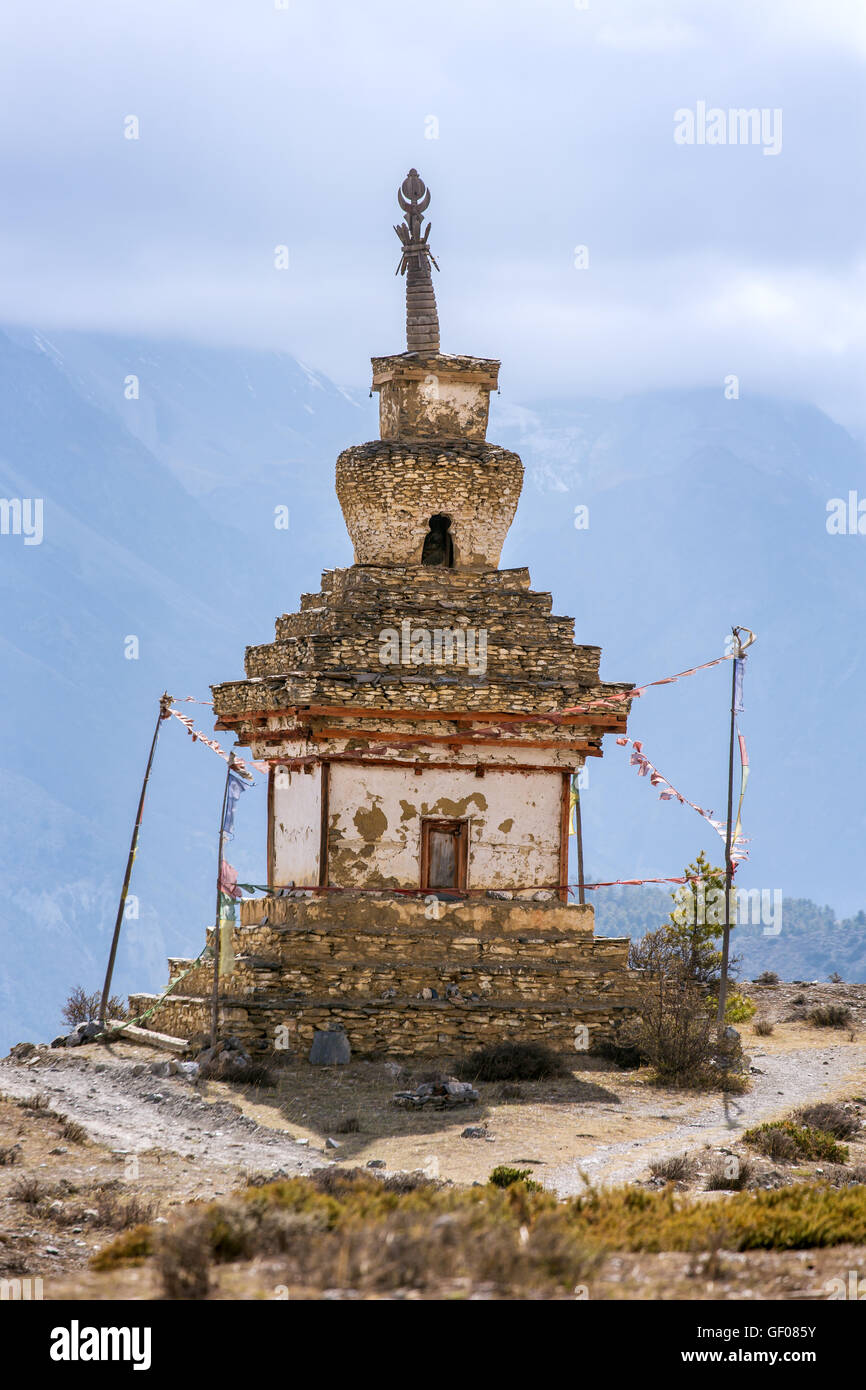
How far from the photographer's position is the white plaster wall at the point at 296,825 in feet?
81.0

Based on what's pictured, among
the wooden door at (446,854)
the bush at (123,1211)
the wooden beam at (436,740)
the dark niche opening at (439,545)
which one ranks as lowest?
the bush at (123,1211)

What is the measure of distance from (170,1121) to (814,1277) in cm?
1029

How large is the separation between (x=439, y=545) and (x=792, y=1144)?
12119 mm

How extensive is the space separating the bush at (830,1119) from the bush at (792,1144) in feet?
2.73

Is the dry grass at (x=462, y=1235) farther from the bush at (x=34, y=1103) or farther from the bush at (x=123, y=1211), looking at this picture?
the bush at (x=34, y=1103)

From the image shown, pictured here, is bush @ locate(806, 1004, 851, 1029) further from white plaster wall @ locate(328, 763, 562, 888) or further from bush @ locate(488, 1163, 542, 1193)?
bush @ locate(488, 1163, 542, 1193)

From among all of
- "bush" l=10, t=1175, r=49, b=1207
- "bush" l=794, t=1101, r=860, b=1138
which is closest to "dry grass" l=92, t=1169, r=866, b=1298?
"bush" l=10, t=1175, r=49, b=1207

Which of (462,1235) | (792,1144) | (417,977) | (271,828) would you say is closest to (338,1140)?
(792,1144)

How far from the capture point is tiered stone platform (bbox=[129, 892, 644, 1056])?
2298cm

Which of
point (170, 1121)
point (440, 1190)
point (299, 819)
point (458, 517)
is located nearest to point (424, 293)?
point (458, 517)

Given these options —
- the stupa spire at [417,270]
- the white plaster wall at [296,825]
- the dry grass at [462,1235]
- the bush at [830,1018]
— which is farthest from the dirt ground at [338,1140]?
the stupa spire at [417,270]

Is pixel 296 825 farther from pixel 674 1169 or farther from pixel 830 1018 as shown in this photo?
pixel 830 1018
